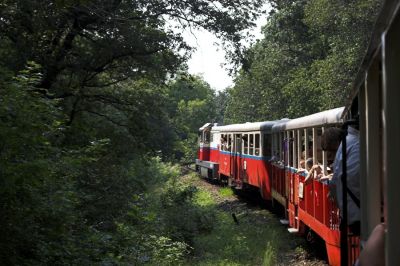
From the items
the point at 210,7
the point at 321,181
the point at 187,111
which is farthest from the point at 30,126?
the point at 187,111

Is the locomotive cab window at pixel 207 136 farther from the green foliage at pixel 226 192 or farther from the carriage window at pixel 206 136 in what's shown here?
the green foliage at pixel 226 192

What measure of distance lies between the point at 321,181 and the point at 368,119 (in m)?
5.27

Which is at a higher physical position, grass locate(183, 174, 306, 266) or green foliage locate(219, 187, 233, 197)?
green foliage locate(219, 187, 233, 197)

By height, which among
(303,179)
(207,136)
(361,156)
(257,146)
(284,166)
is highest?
(207,136)

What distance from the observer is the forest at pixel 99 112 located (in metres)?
7.11

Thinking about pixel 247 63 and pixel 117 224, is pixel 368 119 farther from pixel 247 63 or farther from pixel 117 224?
pixel 247 63

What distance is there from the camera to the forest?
23.3 feet

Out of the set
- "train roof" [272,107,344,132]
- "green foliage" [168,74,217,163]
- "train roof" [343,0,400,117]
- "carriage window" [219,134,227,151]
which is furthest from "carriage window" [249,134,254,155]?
"green foliage" [168,74,217,163]

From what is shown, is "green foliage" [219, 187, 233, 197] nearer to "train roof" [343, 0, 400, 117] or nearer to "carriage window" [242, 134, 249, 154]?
"carriage window" [242, 134, 249, 154]

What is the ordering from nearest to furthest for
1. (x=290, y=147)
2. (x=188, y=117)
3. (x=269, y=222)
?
(x=290, y=147) < (x=269, y=222) < (x=188, y=117)

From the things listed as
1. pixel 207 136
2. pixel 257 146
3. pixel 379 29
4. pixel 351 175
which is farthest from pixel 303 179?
pixel 207 136

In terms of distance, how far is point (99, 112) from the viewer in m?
18.6

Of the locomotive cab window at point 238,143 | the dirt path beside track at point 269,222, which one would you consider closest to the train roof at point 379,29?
the dirt path beside track at point 269,222

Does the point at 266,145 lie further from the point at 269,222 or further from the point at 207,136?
the point at 207,136
